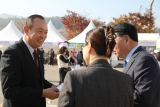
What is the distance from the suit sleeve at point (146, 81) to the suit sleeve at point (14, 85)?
2.99 ft

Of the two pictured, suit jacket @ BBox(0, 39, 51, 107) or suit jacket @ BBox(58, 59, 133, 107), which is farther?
suit jacket @ BBox(0, 39, 51, 107)

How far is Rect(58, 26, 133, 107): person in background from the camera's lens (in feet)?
4.50

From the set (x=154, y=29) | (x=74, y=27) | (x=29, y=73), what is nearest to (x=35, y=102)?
(x=29, y=73)

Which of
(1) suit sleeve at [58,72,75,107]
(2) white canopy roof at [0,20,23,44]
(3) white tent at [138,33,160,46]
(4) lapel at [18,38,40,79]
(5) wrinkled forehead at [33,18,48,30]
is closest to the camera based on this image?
(1) suit sleeve at [58,72,75,107]

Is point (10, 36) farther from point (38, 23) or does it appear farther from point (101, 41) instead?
point (101, 41)

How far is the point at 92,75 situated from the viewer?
Result: 1.42 meters

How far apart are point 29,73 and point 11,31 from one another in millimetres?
14324

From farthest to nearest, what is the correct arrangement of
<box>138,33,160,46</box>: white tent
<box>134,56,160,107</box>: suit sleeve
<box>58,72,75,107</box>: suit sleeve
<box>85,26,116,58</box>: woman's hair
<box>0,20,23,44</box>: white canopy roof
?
<box>138,33,160,46</box>: white tent → <box>0,20,23,44</box>: white canopy roof → <box>134,56,160,107</box>: suit sleeve → <box>85,26,116,58</box>: woman's hair → <box>58,72,75,107</box>: suit sleeve

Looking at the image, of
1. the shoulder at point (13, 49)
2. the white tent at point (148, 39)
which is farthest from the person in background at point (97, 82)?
the white tent at point (148, 39)

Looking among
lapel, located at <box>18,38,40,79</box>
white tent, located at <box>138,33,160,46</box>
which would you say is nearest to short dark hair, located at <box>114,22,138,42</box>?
lapel, located at <box>18,38,40,79</box>

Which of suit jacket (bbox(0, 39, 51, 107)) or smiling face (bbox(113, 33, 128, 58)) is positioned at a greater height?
smiling face (bbox(113, 33, 128, 58))

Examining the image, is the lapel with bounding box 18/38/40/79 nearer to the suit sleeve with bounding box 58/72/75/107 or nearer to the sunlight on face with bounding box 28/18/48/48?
the sunlight on face with bounding box 28/18/48/48

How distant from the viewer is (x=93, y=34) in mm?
1488

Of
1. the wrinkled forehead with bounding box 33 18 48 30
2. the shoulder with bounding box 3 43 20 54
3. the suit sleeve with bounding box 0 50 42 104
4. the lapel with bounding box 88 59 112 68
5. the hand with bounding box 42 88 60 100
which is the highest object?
Result: the wrinkled forehead with bounding box 33 18 48 30
